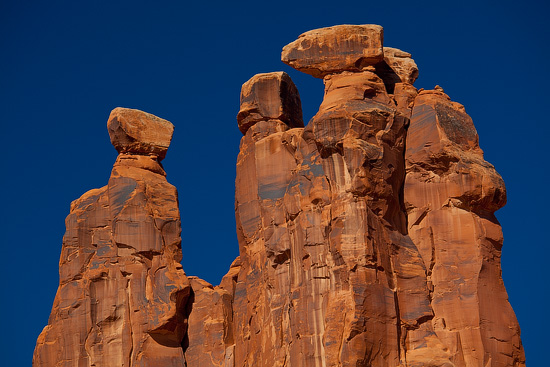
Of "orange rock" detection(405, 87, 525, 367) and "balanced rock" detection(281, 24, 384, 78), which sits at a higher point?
"balanced rock" detection(281, 24, 384, 78)

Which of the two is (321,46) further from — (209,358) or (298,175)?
(209,358)

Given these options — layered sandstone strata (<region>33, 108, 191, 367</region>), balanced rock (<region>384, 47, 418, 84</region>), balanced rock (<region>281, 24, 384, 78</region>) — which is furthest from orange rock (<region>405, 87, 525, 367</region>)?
layered sandstone strata (<region>33, 108, 191, 367</region>)

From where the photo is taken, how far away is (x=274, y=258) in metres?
58.0

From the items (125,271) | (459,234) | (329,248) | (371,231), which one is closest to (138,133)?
(125,271)

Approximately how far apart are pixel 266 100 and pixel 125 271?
9.36m

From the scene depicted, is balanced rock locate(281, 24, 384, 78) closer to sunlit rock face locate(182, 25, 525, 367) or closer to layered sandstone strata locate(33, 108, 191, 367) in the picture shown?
sunlit rock face locate(182, 25, 525, 367)

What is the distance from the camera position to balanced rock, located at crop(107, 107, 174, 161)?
67562 mm

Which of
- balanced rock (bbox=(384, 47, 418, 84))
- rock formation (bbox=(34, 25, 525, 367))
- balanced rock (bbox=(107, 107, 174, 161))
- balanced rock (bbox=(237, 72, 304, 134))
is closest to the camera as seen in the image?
rock formation (bbox=(34, 25, 525, 367))

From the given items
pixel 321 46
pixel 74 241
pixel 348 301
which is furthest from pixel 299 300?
pixel 74 241

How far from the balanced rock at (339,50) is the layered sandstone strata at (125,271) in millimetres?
10496

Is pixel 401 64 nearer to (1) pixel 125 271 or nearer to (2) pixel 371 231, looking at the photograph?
(2) pixel 371 231

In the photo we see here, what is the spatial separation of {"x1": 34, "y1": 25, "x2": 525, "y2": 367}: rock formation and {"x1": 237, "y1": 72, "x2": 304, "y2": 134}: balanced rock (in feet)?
0.22

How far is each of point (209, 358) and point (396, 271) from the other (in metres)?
10.9

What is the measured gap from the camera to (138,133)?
6769cm
